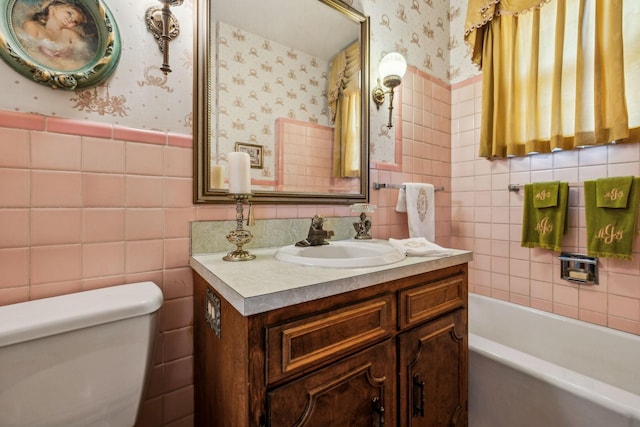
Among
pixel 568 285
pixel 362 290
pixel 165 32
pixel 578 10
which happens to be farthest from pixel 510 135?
pixel 165 32

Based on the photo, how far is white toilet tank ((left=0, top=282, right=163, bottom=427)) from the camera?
59cm

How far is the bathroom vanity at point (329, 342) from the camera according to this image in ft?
2.01

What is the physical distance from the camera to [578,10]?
139cm

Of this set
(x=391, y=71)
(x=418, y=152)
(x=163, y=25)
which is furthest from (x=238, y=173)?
(x=418, y=152)

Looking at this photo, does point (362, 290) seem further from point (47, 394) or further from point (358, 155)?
point (358, 155)

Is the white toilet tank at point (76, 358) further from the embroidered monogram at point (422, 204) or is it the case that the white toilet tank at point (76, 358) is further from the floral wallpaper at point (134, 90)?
the embroidered monogram at point (422, 204)

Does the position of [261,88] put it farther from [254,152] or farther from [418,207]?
[418,207]

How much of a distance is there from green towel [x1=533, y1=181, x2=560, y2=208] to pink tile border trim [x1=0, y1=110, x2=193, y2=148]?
178 cm

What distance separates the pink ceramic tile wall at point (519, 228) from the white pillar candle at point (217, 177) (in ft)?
5.44

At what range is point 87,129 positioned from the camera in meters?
0.84

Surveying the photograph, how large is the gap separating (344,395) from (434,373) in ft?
1.40

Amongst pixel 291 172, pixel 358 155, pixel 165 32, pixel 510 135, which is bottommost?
pixel 291 172

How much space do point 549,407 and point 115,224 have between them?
5.19 ft

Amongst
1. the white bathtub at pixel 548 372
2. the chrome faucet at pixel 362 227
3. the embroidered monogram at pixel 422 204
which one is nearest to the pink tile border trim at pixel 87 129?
the chrome faucet at pixel 362 227
